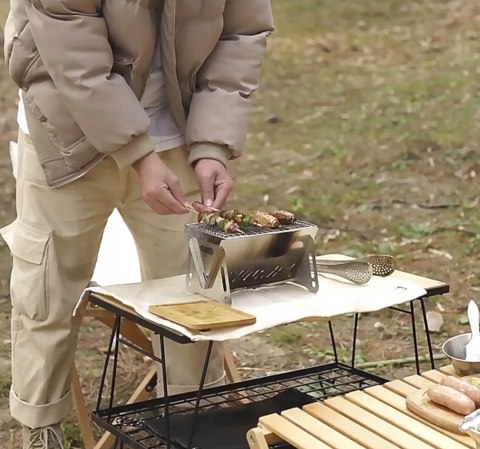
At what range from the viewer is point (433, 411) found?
6.31ft

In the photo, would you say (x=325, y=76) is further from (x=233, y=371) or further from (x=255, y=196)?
(x=233, y=371)

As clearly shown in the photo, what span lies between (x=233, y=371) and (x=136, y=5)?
123cm

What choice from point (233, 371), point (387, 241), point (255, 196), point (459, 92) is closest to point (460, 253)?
point (387, 241)

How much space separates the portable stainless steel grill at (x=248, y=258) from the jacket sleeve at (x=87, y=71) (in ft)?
0.90

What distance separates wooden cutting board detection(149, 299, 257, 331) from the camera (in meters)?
1.98

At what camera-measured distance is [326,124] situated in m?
6.58

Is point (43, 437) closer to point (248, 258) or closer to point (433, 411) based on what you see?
point (248, 258)

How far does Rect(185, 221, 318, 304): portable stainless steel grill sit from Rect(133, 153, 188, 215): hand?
0.07 metres

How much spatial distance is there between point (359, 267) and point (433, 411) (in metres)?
Answer: 0.50


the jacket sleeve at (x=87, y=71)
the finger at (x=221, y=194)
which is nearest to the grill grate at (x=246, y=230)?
A: the finger at (x=221, y=194)

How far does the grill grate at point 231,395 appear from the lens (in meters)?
2.22

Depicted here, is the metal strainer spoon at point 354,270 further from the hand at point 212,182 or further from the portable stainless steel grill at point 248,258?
the hand at point 212,182

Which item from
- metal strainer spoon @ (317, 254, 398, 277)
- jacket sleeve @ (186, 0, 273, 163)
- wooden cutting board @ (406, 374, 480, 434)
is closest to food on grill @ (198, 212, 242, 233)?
jacket sleeve @ (186, 0, 273, 163)

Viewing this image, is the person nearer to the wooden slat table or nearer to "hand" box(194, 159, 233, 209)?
"hand" box(194, 159, 233, 209)
